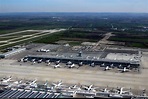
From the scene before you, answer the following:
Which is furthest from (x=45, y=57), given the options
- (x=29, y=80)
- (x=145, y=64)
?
(x=145, y=64)

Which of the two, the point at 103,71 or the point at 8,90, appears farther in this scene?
the point at 103,71

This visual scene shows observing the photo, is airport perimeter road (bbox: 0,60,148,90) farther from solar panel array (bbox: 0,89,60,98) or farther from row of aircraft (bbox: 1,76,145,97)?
solar panel array (bbox: 0,89,60,98)

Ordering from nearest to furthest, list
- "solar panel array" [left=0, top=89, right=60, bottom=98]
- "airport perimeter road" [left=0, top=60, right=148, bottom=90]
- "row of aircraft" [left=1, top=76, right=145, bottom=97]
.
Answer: "solar panel array" [left=0, top=89, right=60, bottom=98]
"row of aircraft" [left=1, top=76, right=145, bottom=97]
"airport perimeter road" [left=0, top=60, right=148, bottom=90]

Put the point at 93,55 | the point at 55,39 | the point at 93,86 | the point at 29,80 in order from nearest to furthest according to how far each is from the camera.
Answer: the point at 93,86, the point at 29,80, the point at 93,55, the point at 55,39

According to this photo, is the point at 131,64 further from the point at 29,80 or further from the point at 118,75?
the point at 29,80

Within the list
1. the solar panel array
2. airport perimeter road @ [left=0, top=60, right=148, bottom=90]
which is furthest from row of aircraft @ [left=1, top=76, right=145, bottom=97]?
the solar panel array

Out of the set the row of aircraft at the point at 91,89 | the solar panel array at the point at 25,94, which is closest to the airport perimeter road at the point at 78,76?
the row of aircraft at the point at 91,89

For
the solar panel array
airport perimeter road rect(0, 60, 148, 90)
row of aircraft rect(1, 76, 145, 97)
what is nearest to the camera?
the solar panel array

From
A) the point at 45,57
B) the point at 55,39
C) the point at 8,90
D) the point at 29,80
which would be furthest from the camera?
the point at 55,39

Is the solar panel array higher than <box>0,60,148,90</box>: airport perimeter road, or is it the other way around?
the solar panel array
